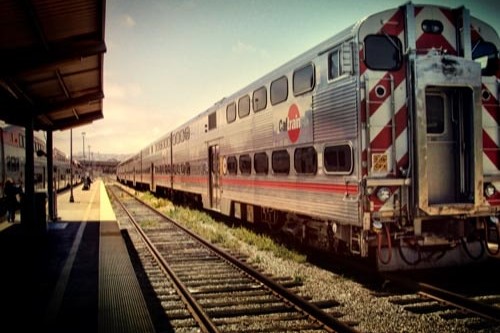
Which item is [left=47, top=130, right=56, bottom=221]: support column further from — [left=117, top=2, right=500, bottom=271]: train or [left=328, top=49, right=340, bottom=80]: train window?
[left=328, top=49, right=340, bottom=80]: train window

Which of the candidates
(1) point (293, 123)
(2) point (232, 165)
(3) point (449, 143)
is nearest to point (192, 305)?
(1) point (293, 123)

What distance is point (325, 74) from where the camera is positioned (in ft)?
25.8

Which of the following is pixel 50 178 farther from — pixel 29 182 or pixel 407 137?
pixel 407 137

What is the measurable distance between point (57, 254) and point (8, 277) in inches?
81.8

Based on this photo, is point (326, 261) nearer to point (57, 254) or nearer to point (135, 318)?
point (135, 318)

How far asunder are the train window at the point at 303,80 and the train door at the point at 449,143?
6.80 ft

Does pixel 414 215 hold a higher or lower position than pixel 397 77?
lower

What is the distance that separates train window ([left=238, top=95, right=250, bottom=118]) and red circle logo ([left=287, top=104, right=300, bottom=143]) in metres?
2.82

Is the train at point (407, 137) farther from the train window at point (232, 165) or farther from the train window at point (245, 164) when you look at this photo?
the train window at point (232, 165)

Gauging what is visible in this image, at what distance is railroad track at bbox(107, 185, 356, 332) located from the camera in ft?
18.5

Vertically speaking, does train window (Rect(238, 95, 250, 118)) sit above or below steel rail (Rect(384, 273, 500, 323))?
above

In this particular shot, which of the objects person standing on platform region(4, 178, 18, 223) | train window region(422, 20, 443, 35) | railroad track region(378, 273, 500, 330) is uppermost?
train window region(422, 20, 443, 35)

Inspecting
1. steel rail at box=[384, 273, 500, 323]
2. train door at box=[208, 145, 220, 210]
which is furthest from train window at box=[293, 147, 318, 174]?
train door at box=[208, 145, 220, 210]

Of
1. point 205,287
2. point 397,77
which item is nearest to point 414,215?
point 397,77
